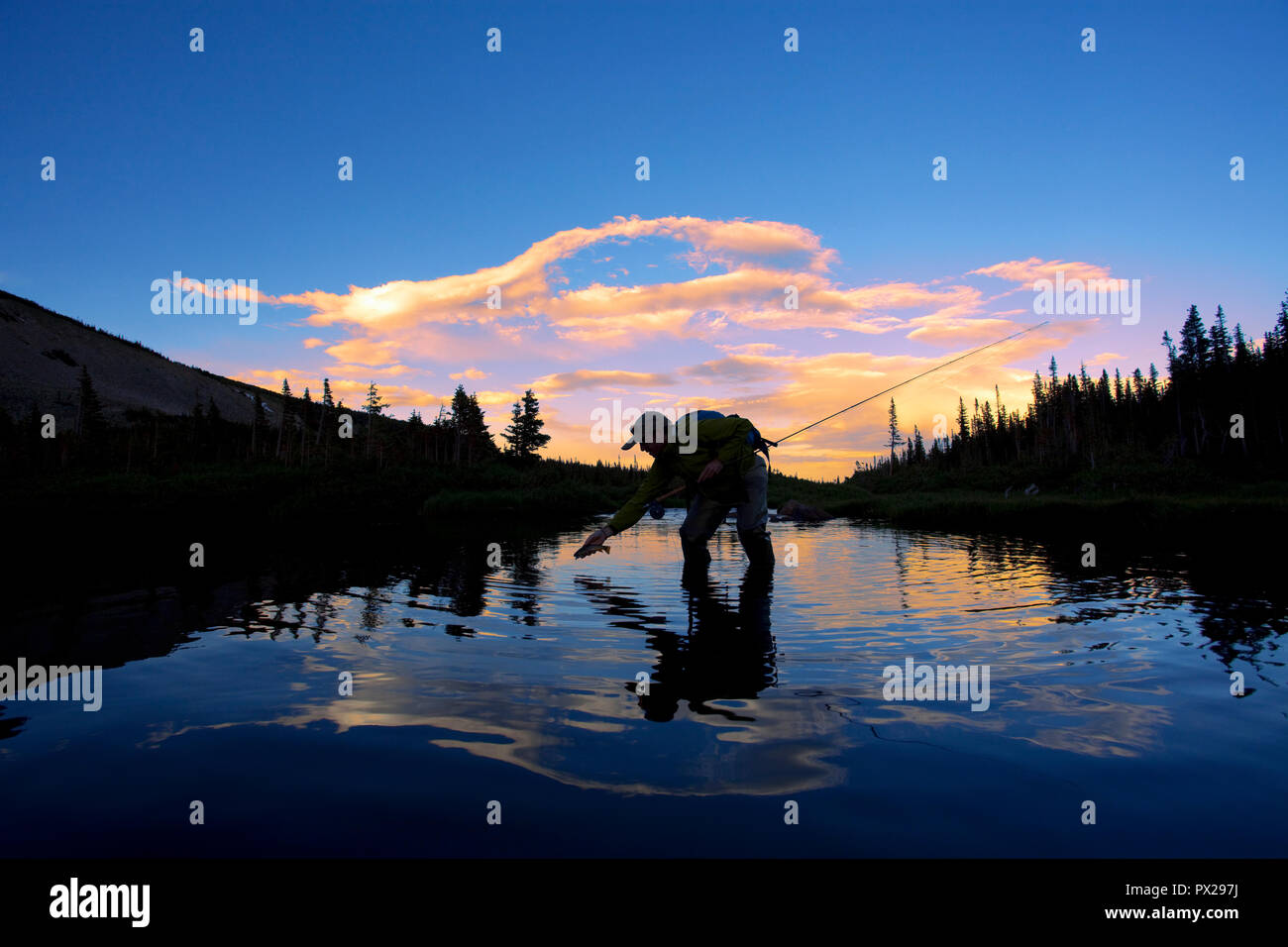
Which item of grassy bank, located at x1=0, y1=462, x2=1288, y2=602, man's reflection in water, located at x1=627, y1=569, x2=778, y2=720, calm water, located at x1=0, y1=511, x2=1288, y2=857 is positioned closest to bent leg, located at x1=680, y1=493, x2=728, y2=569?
man's reflection in water, located at x1=627, y1=569, x2=778, y2=720

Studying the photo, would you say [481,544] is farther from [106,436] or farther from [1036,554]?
[106,436]

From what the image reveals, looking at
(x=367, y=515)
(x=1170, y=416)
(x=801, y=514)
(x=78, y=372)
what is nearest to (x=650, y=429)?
(x=801, y=514)

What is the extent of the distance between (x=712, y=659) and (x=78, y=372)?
172014 millimetres

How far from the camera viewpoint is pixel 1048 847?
10.5 feet

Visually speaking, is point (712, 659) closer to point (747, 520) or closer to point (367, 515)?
point (747, 520)

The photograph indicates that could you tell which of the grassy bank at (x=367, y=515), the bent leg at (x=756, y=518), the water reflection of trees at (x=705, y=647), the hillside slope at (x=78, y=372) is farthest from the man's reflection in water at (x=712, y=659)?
the hillside slope at (x=78, y=372)

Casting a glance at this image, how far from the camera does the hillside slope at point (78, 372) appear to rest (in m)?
114

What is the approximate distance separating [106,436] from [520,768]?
9414cm

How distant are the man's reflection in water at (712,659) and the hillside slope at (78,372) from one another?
424ft

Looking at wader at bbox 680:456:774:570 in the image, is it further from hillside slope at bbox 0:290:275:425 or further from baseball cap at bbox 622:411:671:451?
hillside slope at bbox 0:290:275:425

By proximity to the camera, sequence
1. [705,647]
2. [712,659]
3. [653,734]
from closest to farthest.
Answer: [653,734] → [712,659] → [705,647]

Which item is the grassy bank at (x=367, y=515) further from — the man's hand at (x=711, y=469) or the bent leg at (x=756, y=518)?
the man's hand at (x=711, y=469)

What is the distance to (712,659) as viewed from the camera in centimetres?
666
